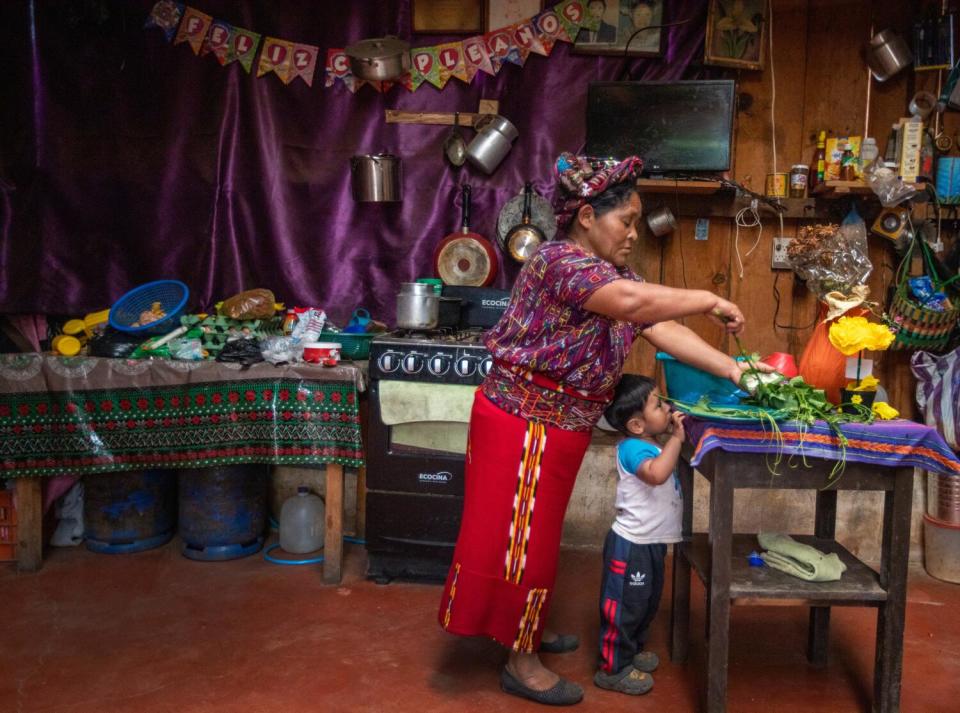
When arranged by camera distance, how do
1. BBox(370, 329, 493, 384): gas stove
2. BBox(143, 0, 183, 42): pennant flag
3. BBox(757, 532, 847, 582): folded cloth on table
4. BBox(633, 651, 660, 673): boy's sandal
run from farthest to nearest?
1. BBox(143, 0, 183, 42): pennant flag
2. BBox(370, 329, 493, 384): gas stove
3. BBox(633, 651, 660, 673): boy's sandal
4. BBox(757, 532, 847, 582): folded cloth on table

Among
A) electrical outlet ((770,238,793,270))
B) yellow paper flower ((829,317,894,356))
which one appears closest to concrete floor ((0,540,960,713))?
yellow paper flower ((829,317,894,356))

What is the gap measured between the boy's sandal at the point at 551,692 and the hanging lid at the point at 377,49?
3.06m

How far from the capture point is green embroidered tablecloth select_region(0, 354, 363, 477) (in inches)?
149

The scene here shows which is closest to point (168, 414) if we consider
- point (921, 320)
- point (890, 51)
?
point (921, 320)

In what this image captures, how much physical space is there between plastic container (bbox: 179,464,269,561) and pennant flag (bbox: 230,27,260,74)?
7.15 ft

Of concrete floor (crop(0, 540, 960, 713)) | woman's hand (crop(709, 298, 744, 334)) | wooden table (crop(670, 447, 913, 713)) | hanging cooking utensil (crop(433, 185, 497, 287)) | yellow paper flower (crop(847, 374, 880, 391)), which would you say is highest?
hanging cooking utensil (crop(433, 185, 497, 287))

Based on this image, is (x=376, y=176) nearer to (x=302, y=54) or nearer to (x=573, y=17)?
(x=302, y=54)

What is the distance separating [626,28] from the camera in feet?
14.0

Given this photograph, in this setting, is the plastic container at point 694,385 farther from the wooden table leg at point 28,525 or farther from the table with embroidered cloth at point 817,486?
the wooden table leg at point 28,525

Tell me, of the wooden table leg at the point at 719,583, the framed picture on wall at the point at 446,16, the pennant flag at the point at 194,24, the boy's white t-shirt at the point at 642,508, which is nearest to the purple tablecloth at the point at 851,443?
the wooden table leg at the point at 719,583

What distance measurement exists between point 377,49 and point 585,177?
222 cm

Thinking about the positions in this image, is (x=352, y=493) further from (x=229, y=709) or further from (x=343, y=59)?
(x=343, y=59)

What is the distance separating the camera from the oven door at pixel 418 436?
143 inches

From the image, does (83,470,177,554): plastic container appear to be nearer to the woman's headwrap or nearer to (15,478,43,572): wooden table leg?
(15,478,43,572): wooden table leg
